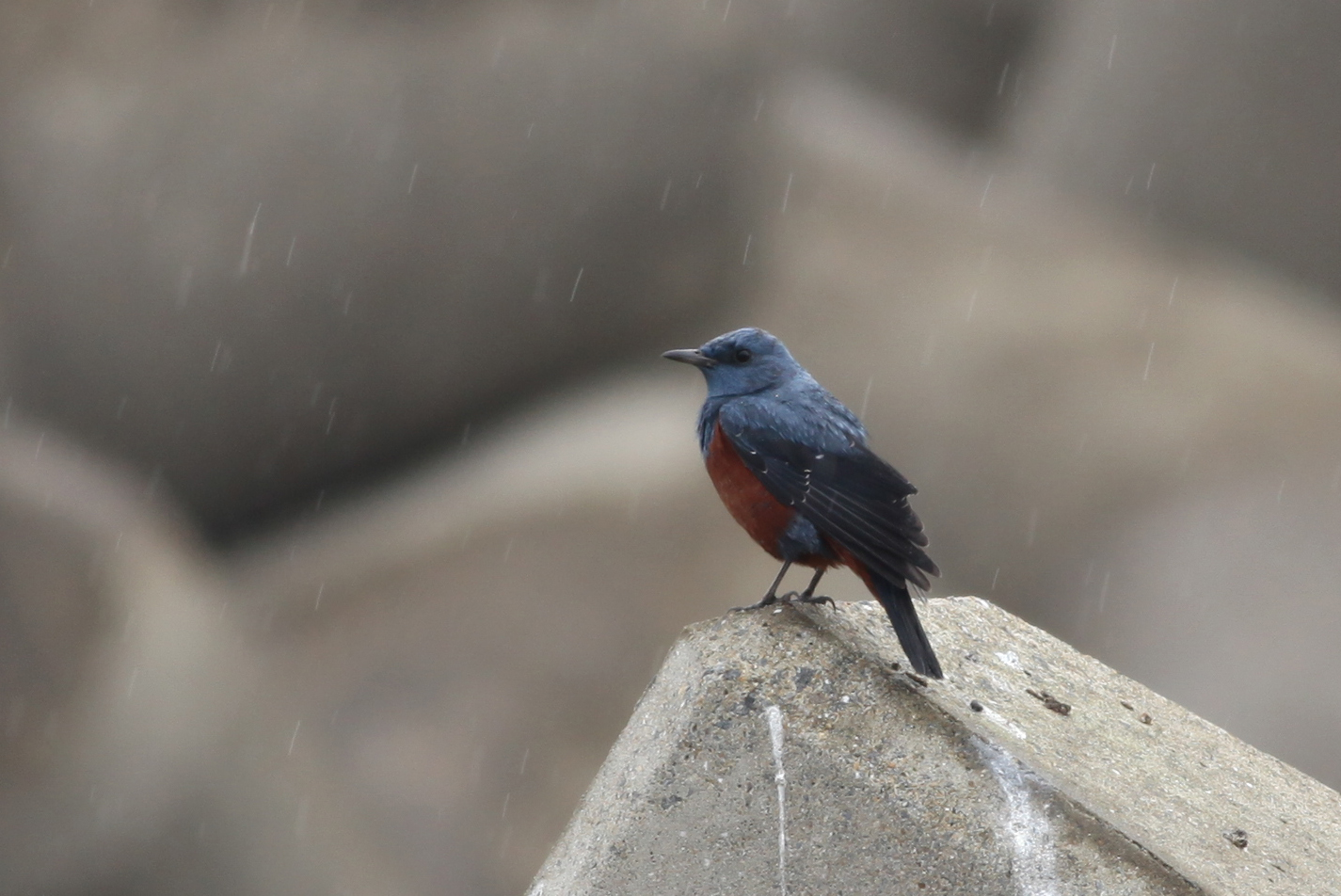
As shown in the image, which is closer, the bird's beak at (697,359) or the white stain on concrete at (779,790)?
the white stain on concrete at (779,790)

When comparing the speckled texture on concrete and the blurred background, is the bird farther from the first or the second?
the blurred background

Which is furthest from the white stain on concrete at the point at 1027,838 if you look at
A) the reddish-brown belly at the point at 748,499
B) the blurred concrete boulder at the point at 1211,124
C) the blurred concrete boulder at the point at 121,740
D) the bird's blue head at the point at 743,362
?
the blurred concrete boulder at the point at 1211,124

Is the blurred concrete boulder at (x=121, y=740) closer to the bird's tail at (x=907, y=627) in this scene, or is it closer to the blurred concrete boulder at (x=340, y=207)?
the blurred concrete boulder at (x=340, y=207)

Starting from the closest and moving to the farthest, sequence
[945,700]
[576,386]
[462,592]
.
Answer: [945,700] < [462,592] < [576,386]

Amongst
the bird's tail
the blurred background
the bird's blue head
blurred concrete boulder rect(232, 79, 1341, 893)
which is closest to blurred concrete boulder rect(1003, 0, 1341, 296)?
the blurred background

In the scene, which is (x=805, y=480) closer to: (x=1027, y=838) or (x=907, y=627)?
(x=907, y=627)

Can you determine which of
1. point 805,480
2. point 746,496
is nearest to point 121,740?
point 746,496

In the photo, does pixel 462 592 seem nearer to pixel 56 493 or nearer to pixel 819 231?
pixel 56 493

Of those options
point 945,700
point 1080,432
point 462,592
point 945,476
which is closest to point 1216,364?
point 1080,432

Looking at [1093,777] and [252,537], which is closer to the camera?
[1093,777]
